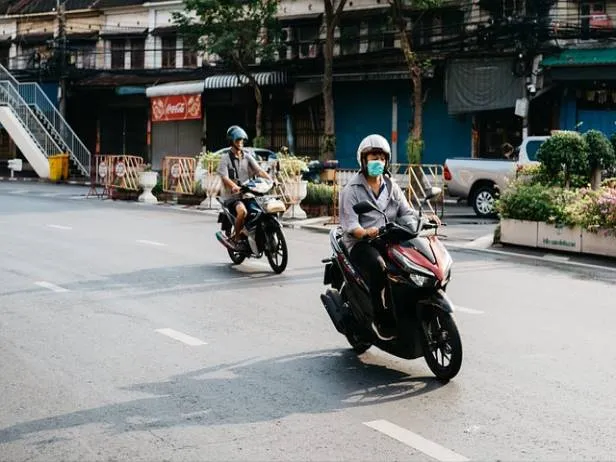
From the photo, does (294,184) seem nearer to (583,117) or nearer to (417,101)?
(417,101)

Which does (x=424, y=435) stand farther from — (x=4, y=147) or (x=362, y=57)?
(x=4, y=147)

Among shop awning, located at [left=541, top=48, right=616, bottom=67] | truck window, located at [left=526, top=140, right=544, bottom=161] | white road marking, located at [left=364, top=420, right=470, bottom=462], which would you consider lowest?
white road marking, located at [left=364, top=420, right=470, bottom=462]

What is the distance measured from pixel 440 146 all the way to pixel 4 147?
1028 inches

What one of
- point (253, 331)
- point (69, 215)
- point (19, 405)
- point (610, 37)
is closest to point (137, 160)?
point (69, 215)

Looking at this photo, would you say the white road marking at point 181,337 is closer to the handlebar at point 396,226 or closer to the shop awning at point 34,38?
the handlebar at point 396,226

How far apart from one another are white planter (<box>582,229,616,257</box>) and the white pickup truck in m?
8.19

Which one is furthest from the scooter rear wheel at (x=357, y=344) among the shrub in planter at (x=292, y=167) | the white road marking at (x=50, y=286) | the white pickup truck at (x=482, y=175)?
the white pickup truck at (x=482, y=175)

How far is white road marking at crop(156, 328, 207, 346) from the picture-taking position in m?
8.30

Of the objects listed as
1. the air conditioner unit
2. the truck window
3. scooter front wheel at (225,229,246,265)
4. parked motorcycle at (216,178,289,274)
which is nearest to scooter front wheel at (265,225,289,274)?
parked motorcycle at (216,178,289,274)

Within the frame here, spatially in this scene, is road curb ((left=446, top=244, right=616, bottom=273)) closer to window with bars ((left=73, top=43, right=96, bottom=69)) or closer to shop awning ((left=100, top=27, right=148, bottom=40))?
shop awning ((left=100, top=27, right=148, bottom=40))

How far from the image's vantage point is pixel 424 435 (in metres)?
5.66

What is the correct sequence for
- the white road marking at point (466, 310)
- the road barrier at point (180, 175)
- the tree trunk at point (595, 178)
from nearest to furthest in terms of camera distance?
the white road marking at point (466, 310) < the tree trunk at point (595, 178) < the road barrier at point (180, 175)

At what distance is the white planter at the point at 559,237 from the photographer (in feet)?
49.3

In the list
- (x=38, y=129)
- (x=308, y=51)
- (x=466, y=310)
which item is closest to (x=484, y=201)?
(x=466, y=310)
